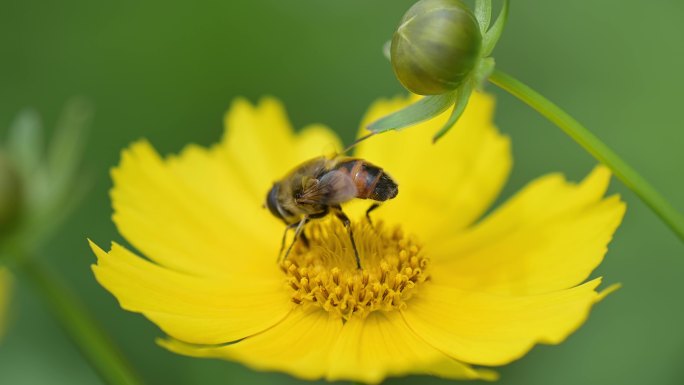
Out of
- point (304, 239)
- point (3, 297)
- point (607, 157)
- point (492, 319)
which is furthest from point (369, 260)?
point (3, 297)

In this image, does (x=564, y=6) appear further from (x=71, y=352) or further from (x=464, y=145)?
(x=71, y=352)

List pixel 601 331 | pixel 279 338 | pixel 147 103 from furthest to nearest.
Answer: pixel 147 103
pixel 601 331
pixel 279 338

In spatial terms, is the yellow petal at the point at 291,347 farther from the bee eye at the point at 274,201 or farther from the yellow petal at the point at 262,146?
the yellow petal at the point at 262,146

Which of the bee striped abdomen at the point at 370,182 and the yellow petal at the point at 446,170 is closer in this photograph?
the bee striped abdomen at the point at 370,182

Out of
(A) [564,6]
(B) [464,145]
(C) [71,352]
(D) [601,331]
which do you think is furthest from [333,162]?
(A) [564,6]

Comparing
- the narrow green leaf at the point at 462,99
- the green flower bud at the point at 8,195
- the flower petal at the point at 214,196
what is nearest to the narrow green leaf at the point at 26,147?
the green flower bud at the point at 8,195

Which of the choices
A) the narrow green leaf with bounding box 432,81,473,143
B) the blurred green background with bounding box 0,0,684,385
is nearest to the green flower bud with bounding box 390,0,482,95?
the narrow green leaf with bounding box 432,81,473,143

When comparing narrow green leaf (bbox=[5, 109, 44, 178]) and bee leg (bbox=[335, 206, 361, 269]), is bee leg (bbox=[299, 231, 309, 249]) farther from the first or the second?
narrow green leaf (bbox=[5, 109, 44, 178])

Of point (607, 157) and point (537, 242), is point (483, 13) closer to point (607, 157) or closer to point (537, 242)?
point (607, 157)
